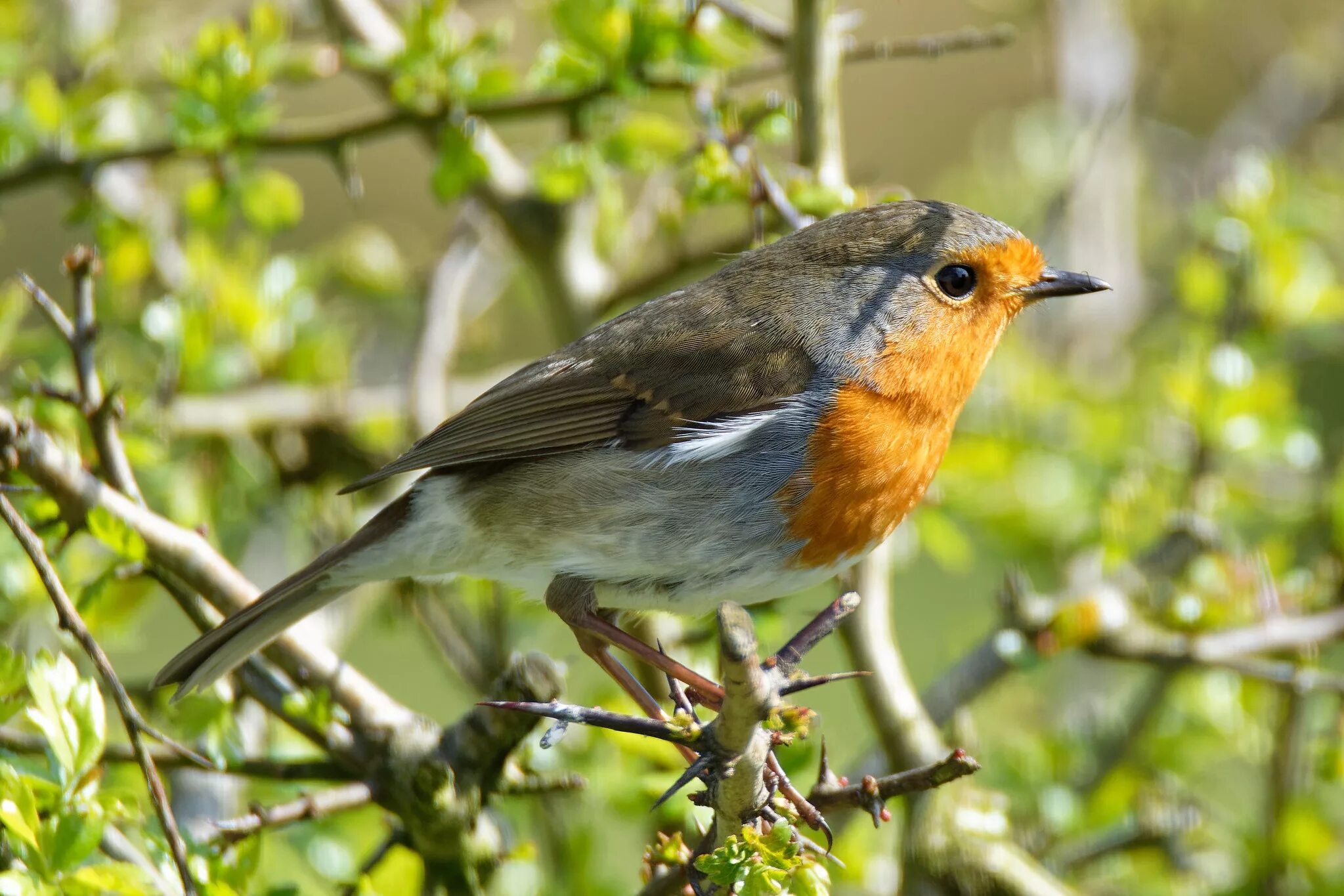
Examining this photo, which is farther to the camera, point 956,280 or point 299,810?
point 956,280

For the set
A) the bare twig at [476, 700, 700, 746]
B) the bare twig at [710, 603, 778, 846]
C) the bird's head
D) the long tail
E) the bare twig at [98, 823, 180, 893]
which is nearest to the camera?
the bare twig at [710, 603, 778, 846]

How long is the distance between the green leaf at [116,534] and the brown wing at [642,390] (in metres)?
0.56

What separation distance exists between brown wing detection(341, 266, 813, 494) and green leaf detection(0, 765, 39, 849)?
105 cm

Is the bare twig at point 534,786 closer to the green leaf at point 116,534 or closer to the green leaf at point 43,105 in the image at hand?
the green leaf at point 116,534

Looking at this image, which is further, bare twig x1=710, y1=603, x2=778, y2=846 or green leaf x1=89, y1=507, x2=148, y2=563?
green leaf x1=89, y1=507, x2=148, y2=563

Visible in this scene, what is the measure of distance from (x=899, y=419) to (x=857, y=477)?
0.62 feet

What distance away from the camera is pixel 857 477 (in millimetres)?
2619

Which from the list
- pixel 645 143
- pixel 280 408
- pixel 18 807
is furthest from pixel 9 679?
pixel 645 143

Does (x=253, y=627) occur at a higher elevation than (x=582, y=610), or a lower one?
higher

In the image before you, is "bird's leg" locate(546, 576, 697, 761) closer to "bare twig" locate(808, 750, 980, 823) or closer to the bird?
the bird

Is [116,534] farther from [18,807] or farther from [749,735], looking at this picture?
[749,735]

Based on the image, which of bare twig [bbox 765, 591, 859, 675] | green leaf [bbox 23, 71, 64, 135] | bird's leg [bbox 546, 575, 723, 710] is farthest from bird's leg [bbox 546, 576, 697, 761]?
green leaf [bbox 23, 71, 64, 135]

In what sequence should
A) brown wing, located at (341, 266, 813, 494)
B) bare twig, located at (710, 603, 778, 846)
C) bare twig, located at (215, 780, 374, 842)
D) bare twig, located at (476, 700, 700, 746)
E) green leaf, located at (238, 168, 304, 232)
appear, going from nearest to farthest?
bare twig, located at (710, 603, 778, 846), bare twig, located at (476, 700, 700, 746), bare twig, located at (215, 780, 374, 842), brown wing, located at (341, 266, 813, 494), green leaf, located at (238, 168, 304, 232)

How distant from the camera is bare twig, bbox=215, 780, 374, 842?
2102mm
